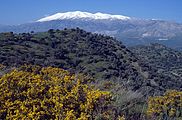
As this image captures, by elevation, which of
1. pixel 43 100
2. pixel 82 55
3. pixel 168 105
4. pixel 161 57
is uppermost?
pixel 43 100

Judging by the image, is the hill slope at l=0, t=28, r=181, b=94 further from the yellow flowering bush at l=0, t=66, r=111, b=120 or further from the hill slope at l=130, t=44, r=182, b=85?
the yellow flowering bush at l=0, t=66, r=111, b=120

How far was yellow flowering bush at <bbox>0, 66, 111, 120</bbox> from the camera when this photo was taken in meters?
6.45

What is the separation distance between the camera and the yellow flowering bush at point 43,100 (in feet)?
Result: 21.2

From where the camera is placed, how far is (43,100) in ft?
22.7

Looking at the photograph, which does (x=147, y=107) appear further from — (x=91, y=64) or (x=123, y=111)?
(x=91, y=64)

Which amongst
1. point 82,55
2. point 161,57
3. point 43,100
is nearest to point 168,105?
point 43,100

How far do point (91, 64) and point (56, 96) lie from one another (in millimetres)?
59012

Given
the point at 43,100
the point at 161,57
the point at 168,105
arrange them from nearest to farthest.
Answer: the point at 43,100 < the point at 168,105 < the point at 161,57

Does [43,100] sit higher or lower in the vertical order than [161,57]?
higher

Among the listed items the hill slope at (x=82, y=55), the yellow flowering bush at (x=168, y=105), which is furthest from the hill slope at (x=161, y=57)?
the yellow flowering bush at (x=168, y=105)

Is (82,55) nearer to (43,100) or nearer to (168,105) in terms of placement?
(168,105)

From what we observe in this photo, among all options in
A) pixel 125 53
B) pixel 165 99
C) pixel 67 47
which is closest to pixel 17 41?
pixel 67 47

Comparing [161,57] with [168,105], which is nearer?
[168,105]

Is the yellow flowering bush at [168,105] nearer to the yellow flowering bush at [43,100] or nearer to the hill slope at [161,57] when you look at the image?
the yellow flowering bush at [43,100]
